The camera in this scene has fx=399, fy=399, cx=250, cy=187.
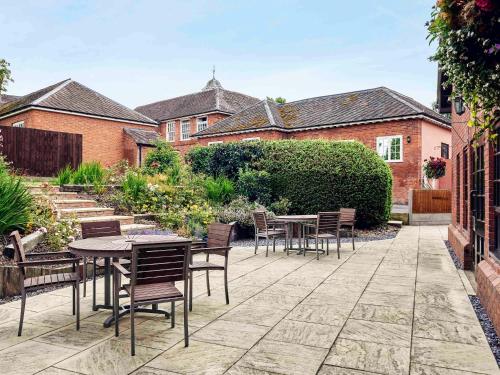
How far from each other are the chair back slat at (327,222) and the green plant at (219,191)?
14.8 feet

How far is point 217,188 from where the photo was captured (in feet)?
39.3

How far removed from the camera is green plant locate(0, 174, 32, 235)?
6363 millimetres

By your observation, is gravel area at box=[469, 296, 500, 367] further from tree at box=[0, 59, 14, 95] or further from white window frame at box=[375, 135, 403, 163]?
white window frame at box=[375, 135, 403, 163]

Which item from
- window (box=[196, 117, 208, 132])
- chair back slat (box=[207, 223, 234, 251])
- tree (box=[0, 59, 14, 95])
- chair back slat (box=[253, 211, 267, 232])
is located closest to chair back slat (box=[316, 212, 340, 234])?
chair back slat (box=[253, 211, 267, 232])

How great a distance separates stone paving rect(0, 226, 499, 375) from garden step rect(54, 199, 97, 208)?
4.41 metres

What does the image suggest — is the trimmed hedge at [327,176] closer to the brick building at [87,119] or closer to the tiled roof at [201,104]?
the brick building at [87,119]

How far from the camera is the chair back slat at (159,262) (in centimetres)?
337

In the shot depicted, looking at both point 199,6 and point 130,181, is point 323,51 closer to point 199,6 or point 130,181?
point 199,6

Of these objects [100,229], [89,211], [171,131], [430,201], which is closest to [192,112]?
[171,131]

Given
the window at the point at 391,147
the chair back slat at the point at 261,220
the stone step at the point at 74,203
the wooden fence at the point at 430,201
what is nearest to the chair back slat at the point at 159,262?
the chair back slat at the point at 261,220

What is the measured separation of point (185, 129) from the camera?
103 feet

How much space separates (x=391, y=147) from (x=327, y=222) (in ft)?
43.1

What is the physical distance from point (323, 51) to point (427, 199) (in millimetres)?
11499

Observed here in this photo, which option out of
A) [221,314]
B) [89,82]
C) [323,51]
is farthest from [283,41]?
[221,314]
